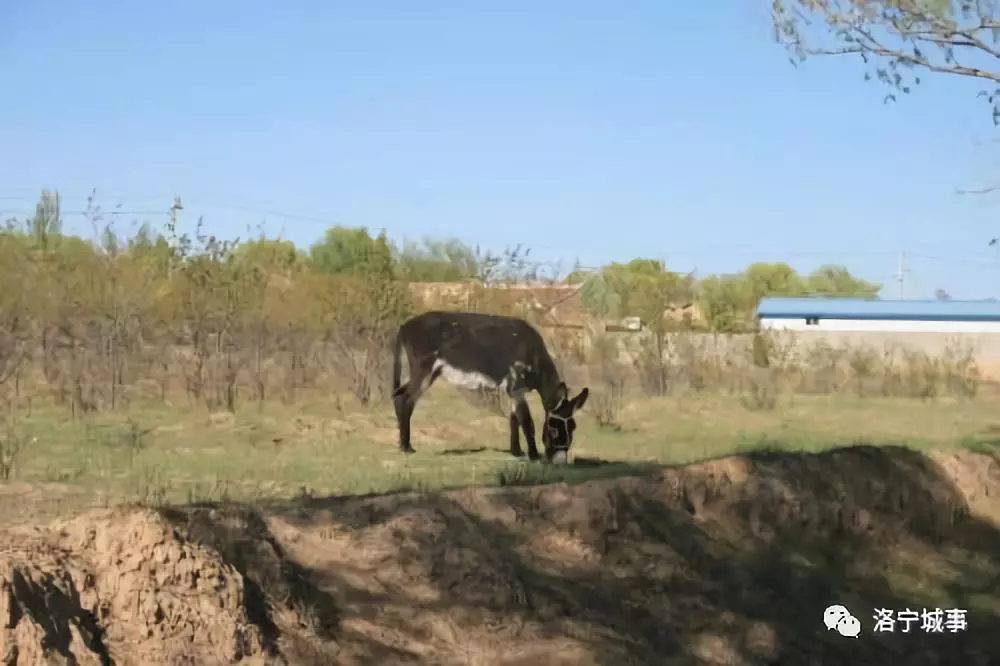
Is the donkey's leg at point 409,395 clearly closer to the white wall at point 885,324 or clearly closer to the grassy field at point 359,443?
the grassy field at point 359,443

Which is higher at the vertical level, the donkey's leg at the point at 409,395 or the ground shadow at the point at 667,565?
the donkey's leg at the point at 409,395

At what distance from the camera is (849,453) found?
13.7m

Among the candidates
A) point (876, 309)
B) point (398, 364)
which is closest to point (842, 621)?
point (398, 364)

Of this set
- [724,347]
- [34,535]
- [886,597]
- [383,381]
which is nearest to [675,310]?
[724,347]

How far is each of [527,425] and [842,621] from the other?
593 centimetres

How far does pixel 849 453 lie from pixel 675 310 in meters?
20.2

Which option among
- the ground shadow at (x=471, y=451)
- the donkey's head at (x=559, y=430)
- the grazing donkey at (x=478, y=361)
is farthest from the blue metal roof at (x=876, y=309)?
the donkey's head at (x=559, y=430)

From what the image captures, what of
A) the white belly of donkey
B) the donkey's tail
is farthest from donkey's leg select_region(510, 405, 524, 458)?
the donkey's tail

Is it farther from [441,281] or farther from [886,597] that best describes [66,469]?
[441,281]

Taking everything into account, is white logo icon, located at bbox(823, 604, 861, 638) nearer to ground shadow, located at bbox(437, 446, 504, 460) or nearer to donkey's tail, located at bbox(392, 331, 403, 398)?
ground shadow, located at bbox(437, 446, 504, 460)

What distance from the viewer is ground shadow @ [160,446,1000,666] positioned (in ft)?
26.9

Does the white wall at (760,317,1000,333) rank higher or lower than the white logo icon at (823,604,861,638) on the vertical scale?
higher

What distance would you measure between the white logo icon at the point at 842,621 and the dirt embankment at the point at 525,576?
97 millimetres

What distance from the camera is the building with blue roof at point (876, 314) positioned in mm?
61750
